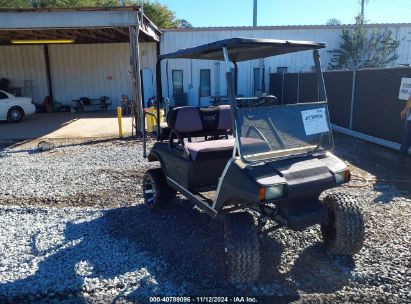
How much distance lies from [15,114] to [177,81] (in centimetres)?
763

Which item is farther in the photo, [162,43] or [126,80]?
[126,80]

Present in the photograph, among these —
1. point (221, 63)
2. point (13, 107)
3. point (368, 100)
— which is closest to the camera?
point (368, 100)

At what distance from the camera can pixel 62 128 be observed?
13.0 metres

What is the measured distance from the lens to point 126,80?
63.7 ft

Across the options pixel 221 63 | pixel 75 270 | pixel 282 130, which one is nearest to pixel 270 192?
pixel 282 130

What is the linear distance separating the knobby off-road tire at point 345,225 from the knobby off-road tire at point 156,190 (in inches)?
Result: 83.9

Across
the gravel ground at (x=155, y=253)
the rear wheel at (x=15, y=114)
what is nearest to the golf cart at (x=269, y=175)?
the gravel ground at (x=155, y=253)

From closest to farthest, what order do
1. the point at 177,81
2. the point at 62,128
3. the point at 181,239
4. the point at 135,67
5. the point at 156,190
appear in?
the point at 181,239
the point at 156,190
the point at 135,67
the point at 62,128
the point at 177,81

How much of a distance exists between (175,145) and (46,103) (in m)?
16.8

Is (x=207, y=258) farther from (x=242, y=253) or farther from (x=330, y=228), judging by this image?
(x=330, y=228)

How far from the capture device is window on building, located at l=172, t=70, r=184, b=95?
18062 mm

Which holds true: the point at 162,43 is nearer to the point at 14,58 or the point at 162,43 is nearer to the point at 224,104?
the point at 14,58

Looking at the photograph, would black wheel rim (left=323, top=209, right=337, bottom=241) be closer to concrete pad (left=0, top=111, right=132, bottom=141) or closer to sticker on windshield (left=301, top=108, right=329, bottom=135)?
sticker on windshield (left=301, top=108, right=329, bottom=135)

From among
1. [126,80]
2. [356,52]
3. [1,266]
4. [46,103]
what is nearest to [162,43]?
[126,80]
